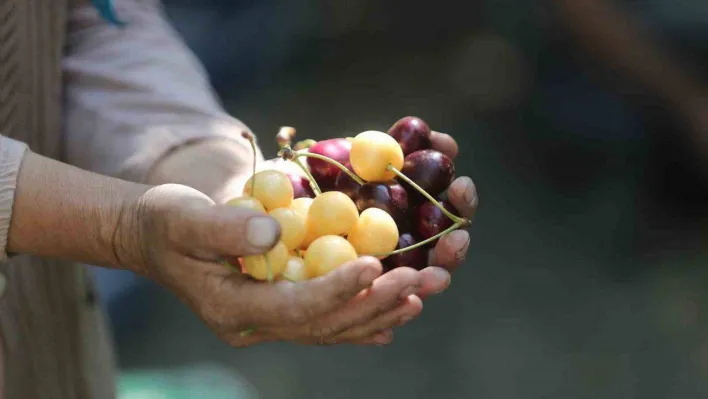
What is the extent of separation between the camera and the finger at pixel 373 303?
0.95 meters

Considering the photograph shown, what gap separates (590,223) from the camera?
308cm

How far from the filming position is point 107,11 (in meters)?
1.19

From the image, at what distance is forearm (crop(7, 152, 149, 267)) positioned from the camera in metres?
0.92

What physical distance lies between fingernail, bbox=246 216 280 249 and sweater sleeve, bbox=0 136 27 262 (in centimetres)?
29

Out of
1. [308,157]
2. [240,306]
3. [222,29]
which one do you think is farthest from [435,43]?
[240,306]

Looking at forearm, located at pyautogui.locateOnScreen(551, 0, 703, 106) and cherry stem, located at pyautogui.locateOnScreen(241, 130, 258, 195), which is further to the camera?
forearm, located at pyautogui.locateOnScreen(551, 0, 703, 106)

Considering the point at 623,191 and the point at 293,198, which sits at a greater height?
the point at 293,198

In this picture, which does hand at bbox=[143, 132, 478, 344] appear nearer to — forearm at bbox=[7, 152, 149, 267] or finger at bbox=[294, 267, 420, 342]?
finger at bbox=[294, 267, 420, 342]

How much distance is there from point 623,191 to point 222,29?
1.92 meters

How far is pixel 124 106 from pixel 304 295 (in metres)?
0.49

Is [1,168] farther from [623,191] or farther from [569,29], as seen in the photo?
[623,191]

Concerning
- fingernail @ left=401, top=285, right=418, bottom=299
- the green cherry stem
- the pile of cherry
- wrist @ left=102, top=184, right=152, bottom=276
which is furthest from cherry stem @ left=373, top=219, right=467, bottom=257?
wrist @ left=102, top=184, right=152, bottom=276

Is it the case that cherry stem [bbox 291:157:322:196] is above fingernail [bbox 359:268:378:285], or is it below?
below

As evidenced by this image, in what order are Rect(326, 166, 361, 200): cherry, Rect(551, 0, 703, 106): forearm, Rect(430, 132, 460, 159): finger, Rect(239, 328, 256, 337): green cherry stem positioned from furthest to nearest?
Rect(551, 0, 703, 106): forearm, Rect(430, 132, 460, 159): finger, Rect(326, 166, 361, 200): cherry, Rect(239, 328, 256, 337): green cherry stem
